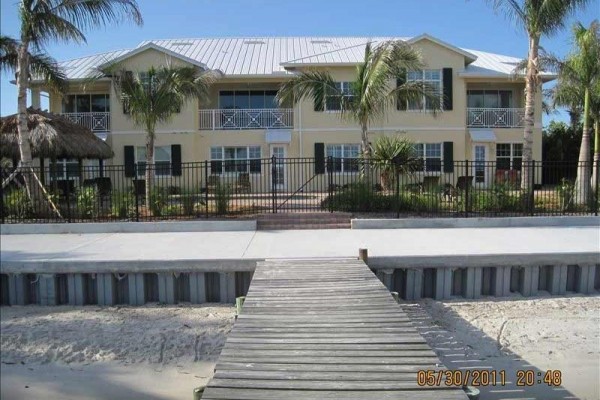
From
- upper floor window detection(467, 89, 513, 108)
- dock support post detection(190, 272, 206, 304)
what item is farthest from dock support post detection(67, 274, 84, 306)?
upper floor window detection(467, 89, 513, 108)

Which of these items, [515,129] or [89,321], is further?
[515,129]

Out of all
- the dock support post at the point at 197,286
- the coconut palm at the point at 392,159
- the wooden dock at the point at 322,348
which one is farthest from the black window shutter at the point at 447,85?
the wooden dock at the point at 322,348

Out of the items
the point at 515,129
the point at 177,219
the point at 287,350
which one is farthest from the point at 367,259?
the point at 515,129

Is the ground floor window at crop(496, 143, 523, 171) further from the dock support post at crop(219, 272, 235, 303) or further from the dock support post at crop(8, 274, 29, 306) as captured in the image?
the dock support post at crop(8, 274, 29, 306)

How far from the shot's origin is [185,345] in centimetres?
625

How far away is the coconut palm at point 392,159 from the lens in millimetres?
13828

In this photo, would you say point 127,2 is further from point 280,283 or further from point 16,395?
point 16,395

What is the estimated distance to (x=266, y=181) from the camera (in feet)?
69.0

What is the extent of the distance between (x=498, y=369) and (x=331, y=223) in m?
6.97

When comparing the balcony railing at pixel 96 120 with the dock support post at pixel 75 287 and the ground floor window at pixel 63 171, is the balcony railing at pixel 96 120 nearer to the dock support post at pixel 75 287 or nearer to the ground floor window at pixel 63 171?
the ground floor window at pixel 63 171

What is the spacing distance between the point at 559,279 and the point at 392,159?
20.4 feet

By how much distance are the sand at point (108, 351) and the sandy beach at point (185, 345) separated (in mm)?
12

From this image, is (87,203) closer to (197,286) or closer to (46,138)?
(46,138)

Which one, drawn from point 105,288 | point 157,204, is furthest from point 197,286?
point 157,204
